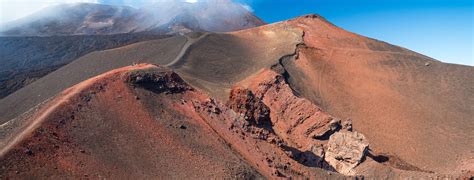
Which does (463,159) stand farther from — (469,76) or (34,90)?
(34,90)

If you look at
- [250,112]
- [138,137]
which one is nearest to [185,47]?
[250,112]

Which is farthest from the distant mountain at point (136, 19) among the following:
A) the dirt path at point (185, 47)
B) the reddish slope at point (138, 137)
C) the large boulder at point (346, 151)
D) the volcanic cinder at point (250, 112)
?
the reddish slope at point (138, 137)

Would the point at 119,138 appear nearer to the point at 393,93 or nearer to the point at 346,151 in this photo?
the point at 346,151

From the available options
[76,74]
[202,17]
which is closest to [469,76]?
[76,74]

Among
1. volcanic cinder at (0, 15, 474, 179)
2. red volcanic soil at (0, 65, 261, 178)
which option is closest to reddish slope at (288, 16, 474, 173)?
volcanic cinder at (0, 15, 474, 179)

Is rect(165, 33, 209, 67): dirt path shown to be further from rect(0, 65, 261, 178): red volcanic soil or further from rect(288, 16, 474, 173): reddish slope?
rect(0, 65, 261, 178): red volcanic soil

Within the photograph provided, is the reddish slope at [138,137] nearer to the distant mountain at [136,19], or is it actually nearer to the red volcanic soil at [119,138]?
the red volcanic soil at [119,138]
